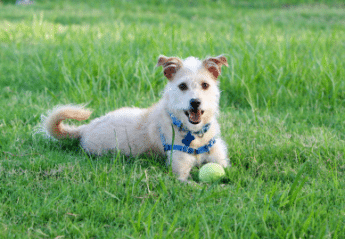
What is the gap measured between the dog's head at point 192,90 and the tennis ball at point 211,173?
41cm

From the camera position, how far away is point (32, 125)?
14.3 feet

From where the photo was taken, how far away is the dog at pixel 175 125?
3.18 meters

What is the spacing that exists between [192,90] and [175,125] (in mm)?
427

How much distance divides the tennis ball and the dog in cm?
17

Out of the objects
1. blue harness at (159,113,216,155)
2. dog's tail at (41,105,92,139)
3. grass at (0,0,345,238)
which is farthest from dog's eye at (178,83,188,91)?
Answer: dog's tail at (41,105,92,139)

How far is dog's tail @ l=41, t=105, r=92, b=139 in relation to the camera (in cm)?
356

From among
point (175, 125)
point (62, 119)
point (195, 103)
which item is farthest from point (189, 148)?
point (62, 119)

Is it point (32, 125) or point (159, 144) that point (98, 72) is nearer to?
point (32, 125)

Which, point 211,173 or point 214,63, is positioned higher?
point 214,63

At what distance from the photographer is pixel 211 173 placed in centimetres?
309

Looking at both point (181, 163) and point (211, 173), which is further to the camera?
point (181, 163)

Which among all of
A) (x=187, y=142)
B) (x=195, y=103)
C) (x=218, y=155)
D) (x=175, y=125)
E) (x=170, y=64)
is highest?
(x=170, y=64)

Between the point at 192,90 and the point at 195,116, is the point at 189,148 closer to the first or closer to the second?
the point at 195,116

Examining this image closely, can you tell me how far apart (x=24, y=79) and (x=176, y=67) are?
3656 mm
